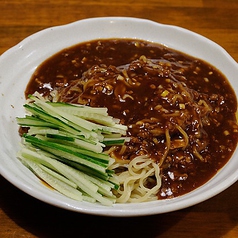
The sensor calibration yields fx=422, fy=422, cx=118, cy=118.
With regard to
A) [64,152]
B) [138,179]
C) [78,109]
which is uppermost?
[78,109]

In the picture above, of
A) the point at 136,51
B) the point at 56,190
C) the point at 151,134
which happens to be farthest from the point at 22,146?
the point at 136,51

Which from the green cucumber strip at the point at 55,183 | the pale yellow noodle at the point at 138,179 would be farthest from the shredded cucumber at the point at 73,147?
the pale yellow noodle at the point at 138,179

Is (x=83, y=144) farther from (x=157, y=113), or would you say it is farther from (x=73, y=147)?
(x=157, y=113)

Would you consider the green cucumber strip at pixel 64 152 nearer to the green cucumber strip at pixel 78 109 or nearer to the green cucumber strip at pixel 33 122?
the green cucumber strip at pixel 33 122

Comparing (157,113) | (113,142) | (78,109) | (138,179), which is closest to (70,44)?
(78,109)

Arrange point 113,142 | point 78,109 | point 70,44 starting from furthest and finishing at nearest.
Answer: point 70,44
point 78,109
point 113,142

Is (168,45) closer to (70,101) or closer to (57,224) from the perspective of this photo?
(70,101)

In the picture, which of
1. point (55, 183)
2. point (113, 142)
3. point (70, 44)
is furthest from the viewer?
point (70, 44)
